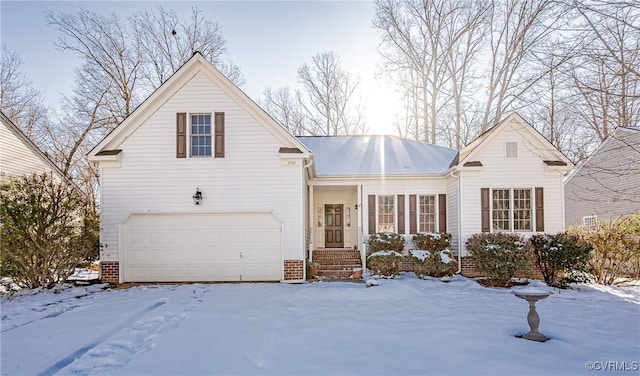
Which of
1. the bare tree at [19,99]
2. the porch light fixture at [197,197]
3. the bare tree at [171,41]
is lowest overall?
the porch light fixture at [197,197]

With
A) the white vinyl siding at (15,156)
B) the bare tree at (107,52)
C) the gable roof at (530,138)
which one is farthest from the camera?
the bare tree at (107,52)

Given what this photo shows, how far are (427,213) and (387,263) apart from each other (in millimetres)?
3283

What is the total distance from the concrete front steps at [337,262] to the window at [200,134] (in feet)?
18.2

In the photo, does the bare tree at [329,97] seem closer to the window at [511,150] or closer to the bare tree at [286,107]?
the bare tree at [286,107]

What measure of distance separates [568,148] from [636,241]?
1379 cm

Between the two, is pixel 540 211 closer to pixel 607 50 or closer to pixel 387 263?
pixel 387 263

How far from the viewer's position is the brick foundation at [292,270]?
11320mm

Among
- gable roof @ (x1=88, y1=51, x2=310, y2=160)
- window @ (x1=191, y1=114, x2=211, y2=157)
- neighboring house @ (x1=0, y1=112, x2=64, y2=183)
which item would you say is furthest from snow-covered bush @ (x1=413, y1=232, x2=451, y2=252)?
neighboring house @ (x1=0, y1=112, x2=64, y2=183)

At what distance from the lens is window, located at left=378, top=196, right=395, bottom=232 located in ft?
46.2

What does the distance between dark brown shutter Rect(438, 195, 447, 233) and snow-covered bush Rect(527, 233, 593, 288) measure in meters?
2.96

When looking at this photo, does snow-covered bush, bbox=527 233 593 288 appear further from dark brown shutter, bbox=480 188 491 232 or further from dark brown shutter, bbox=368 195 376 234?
dark brown shutter, bbox=368 195 376 234

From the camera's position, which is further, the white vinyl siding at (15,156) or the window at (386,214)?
the window at (386,214)

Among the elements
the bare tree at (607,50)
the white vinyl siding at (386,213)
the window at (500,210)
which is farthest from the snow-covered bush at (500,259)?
the bare tree at (607,50)

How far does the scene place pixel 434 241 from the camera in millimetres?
13156
